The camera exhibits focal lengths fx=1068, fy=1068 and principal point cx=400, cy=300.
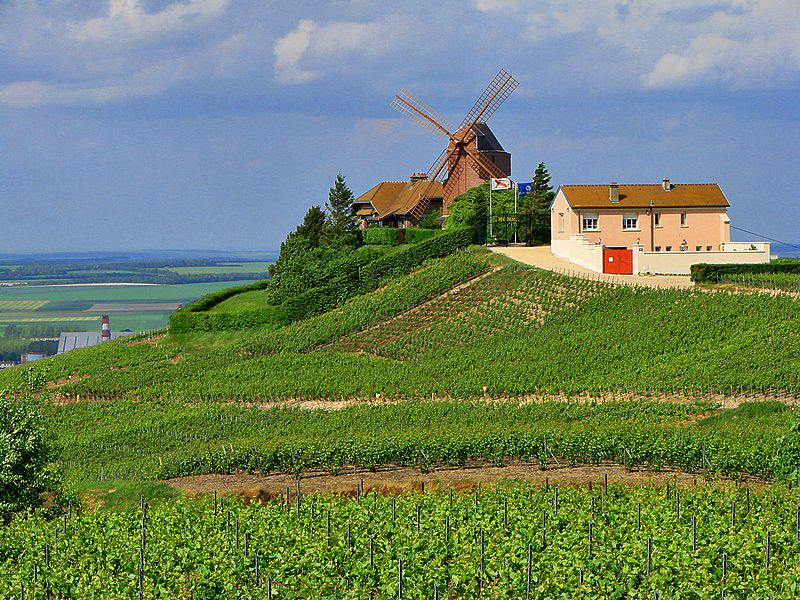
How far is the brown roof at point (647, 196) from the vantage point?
70562 millimetres

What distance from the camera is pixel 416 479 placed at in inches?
1353

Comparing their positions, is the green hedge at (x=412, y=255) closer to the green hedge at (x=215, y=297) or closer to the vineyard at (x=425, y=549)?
the green hedge at (x=215, y=297)

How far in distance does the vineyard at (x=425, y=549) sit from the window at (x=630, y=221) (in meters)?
43.0

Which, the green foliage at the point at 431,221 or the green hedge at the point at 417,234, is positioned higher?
the green foliage at the point at 431,221

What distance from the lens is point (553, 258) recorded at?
231ft

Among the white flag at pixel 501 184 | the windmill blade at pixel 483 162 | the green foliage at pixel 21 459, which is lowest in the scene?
the green foliage at pixel 21 459

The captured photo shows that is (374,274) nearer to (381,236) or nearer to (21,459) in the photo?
(381,236)

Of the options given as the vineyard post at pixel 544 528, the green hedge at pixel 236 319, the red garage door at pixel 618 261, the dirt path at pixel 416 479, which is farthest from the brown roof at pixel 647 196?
the vineyard post at pixel 544 528

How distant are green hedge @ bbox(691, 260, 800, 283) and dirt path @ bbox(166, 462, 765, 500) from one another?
26861 mm

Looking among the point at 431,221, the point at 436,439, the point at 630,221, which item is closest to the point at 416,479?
the point at 436,439

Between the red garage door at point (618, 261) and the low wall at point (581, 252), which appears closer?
the red garage door at point (618, 261)

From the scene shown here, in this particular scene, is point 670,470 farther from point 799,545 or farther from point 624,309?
point 624,309

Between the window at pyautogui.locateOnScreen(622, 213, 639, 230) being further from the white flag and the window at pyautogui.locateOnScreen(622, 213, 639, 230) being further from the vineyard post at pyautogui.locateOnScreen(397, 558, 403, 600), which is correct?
the vineyard post at pyautogui.locateOnScreen(397, 558, 403, 600)

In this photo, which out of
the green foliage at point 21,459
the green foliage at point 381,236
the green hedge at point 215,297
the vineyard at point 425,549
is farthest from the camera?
the green foliage at point 381,236
